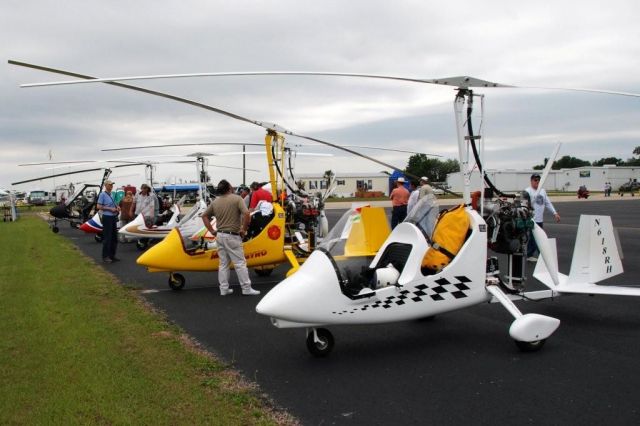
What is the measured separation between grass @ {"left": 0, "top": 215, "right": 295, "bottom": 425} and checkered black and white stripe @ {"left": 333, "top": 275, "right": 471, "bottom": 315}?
1.34m

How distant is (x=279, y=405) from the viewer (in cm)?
388

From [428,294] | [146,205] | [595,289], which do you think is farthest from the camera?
[146,205]

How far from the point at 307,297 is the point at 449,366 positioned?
1424 millimetres

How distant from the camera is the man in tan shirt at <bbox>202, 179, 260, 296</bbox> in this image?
7.89 metres

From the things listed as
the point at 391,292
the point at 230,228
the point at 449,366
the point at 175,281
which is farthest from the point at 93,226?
the point at 449,366

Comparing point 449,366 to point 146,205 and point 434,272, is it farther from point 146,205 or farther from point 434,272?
point 146,205

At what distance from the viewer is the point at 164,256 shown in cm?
855

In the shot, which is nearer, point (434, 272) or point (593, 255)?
point (434, 272)

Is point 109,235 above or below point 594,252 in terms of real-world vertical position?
below

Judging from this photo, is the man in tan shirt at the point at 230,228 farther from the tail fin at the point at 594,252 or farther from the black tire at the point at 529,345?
the tail fin at the point at 594,252

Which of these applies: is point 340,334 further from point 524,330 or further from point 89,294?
point 89,294

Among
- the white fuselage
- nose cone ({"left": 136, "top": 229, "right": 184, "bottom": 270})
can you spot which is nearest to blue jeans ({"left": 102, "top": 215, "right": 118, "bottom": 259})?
nose cone ({"left": 136, "top": 229, "right": 184, "bottom": 270})

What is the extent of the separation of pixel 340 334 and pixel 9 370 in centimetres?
316

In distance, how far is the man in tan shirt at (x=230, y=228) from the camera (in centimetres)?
789
